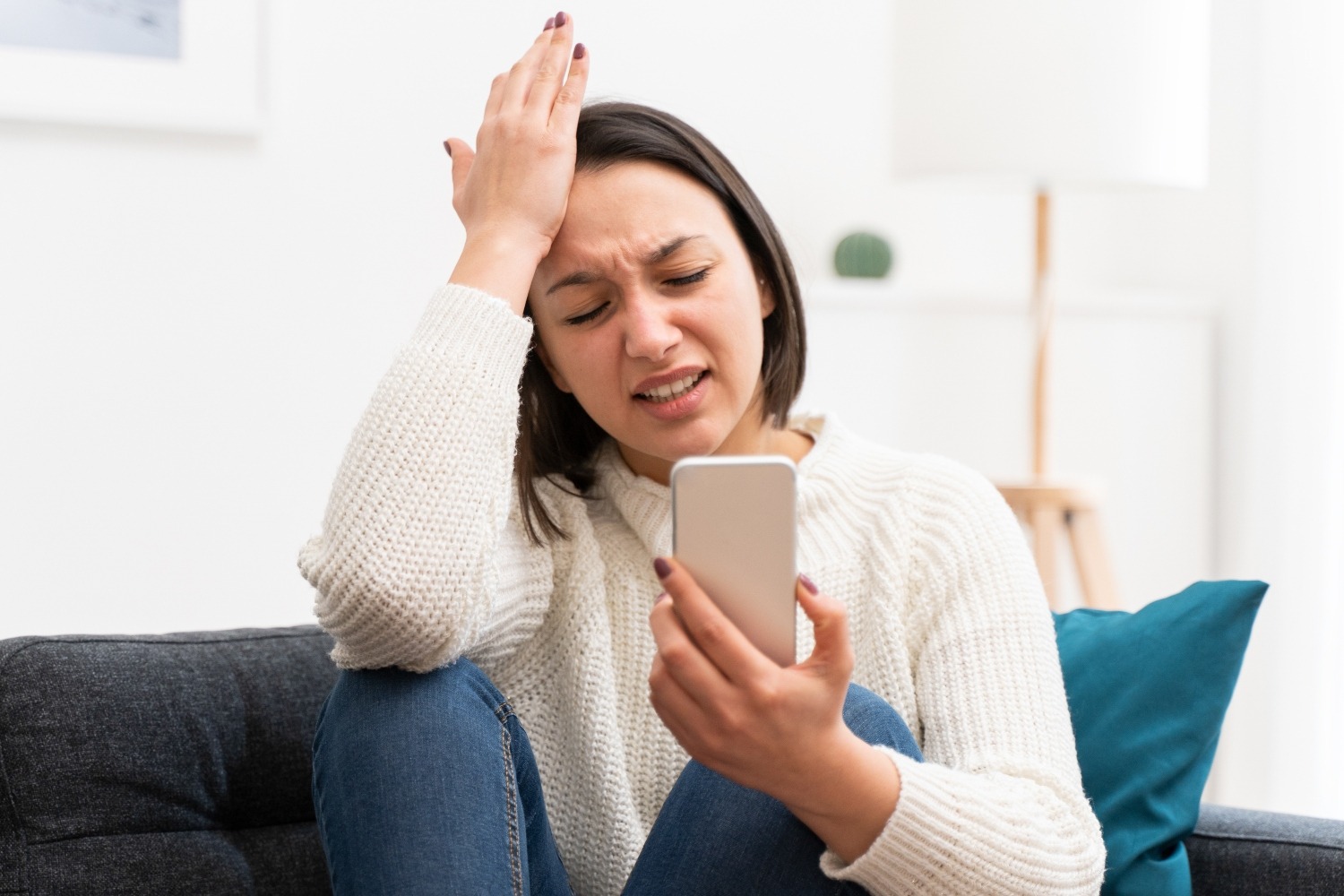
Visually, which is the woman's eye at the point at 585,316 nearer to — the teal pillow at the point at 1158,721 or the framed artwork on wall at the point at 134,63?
the teal pillow at the point at 1158,721

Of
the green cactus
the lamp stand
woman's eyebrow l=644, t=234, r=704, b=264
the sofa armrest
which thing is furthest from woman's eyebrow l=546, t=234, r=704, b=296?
the green cactus

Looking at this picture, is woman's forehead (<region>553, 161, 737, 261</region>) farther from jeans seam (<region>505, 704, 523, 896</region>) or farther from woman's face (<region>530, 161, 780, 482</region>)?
jeans seam (<region>505, 704, 523, 896</region>)

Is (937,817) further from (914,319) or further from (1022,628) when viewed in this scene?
(914,319)

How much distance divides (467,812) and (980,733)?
40cm

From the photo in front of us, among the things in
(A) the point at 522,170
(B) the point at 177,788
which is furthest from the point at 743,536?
(B) the point at 177,788

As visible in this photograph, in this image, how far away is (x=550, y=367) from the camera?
4.53 ft

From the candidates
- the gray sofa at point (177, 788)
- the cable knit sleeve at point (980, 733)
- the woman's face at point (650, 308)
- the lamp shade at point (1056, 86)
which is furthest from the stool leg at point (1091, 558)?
the woman's face at point (650, 308)

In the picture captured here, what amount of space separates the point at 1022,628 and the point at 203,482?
4.81 ft

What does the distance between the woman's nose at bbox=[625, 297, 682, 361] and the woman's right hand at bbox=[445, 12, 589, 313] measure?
0.09m

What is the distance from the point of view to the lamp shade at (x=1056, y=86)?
2133 mm

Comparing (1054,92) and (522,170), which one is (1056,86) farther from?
(522,170)

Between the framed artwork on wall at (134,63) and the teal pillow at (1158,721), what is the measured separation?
156cm

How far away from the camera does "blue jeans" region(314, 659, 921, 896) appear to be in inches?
39.5

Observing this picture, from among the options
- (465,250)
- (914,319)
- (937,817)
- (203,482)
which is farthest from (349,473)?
(914,319)
